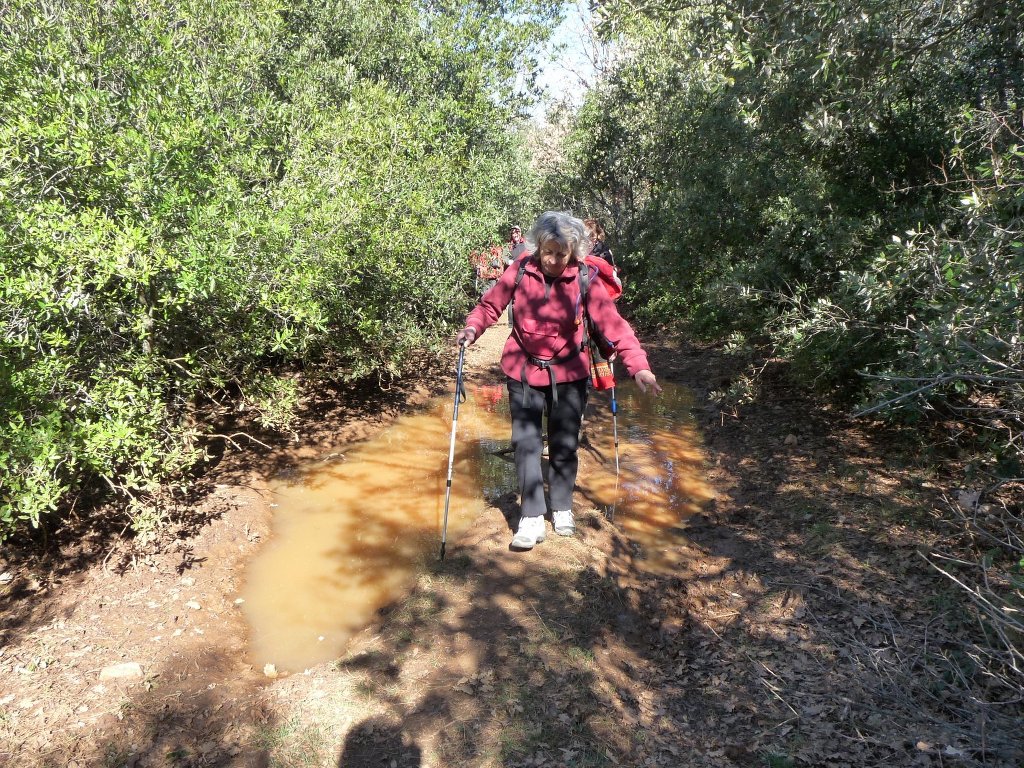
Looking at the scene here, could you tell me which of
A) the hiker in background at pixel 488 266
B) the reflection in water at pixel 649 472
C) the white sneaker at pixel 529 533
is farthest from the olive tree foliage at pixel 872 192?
the hiker in background at pixel 488 266

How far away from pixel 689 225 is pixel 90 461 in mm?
7820

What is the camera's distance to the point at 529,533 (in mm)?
4812

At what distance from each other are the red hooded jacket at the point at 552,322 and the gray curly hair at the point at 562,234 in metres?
0.12

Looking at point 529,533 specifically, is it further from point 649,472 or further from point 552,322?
point 649,472

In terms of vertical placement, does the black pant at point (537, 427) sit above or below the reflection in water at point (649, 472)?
above

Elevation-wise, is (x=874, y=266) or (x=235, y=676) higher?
(x=874, y=266)

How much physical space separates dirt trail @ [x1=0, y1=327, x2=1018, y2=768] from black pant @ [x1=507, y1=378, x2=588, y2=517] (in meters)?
0.48

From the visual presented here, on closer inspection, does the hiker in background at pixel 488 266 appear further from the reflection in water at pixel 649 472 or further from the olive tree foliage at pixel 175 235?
the reflection in water at pixel 649 472

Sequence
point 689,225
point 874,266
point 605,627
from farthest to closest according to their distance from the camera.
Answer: point 689,225, point 874,266, point 605,627

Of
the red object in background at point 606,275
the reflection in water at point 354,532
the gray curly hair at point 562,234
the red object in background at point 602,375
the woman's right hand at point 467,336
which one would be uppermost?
the gray curly hair at point 562,234

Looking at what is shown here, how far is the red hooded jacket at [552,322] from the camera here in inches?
178

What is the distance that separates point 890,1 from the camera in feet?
15.9

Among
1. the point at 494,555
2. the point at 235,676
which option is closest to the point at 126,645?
the point at 235,676

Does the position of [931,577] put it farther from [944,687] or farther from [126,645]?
[126,645]
